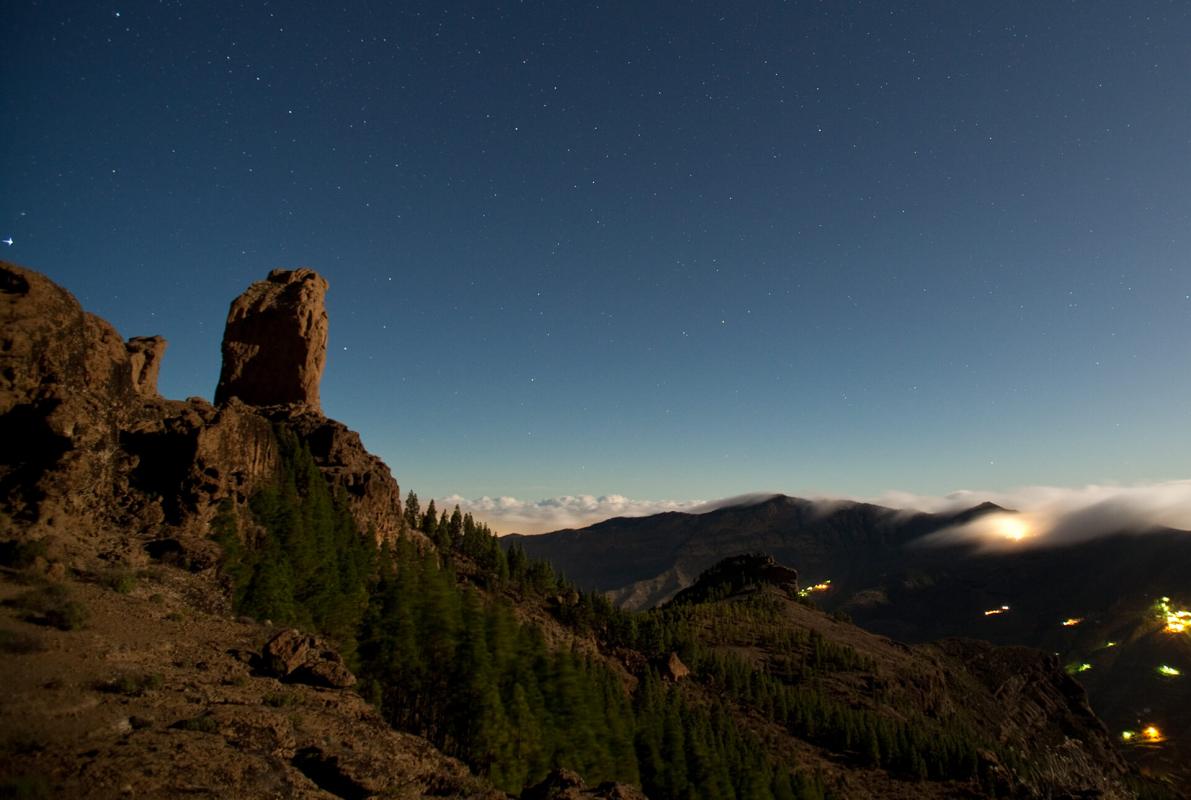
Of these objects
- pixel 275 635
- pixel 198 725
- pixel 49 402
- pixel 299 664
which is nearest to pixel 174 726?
pixel 198 725

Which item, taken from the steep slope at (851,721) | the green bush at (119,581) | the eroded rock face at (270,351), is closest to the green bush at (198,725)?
the green bush at (119,581)

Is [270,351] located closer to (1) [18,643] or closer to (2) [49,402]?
(2) [49,402]

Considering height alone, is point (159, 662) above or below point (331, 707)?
above

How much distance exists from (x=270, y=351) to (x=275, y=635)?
99.1 meters

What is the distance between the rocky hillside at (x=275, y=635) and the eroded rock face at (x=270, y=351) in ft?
1.37

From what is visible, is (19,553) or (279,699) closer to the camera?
(279,699)

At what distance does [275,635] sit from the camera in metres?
33.6

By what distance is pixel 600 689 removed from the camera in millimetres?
77688

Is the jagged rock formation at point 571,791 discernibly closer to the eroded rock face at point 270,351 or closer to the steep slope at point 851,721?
the steep slope at point 851,721

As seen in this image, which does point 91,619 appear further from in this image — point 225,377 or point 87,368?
point 225,377

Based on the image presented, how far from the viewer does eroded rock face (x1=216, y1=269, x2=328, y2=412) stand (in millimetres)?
114375

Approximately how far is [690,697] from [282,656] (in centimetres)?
10228

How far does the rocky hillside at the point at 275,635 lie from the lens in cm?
1995

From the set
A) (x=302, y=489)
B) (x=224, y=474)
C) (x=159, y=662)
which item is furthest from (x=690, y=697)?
(x=159, y=662)
